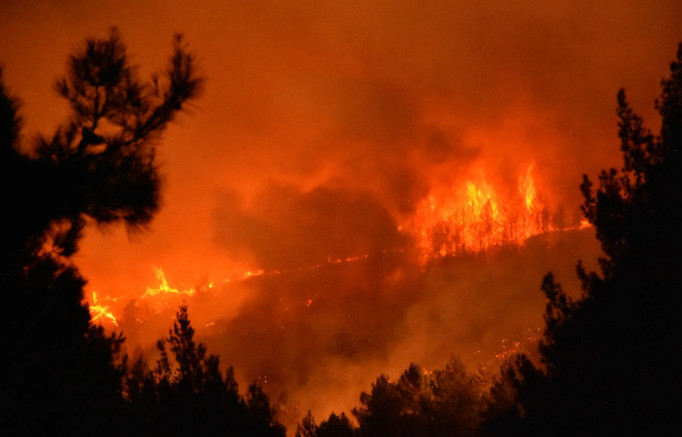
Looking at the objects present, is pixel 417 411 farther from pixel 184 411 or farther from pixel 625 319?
pixel 625 319

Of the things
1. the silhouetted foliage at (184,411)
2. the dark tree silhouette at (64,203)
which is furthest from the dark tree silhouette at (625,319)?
the dark tree silhouette at (64,203)

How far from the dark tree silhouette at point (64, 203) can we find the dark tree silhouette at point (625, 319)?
7.00m

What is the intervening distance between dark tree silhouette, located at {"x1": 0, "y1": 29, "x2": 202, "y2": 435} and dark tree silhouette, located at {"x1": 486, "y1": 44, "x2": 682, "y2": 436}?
700 cm

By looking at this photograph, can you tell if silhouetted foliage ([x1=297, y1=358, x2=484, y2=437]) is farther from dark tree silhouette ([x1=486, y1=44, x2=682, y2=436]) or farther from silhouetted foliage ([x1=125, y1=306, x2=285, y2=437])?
dark tree silhouette ([x1=486, y1=44, x2=682, y2=436])

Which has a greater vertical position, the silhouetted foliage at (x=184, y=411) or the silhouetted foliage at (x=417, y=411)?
the silhouetted foliage at (x=184, y=411)

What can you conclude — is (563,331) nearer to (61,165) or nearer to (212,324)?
(61,165)

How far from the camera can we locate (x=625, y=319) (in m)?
6.71

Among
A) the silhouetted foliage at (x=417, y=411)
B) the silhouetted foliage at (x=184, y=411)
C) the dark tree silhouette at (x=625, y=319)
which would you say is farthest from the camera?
the silhouetted foliage at (x=417, y=411)

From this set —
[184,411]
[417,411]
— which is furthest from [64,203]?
[417,411]

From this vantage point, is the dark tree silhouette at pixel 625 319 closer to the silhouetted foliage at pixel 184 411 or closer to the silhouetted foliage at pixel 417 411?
the silhouetted foliage at pixel 184 411

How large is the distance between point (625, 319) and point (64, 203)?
7.75m

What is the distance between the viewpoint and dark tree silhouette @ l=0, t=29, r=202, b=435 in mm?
3536

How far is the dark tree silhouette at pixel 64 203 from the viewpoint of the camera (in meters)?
3.54

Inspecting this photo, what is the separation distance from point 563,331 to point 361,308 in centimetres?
9467
